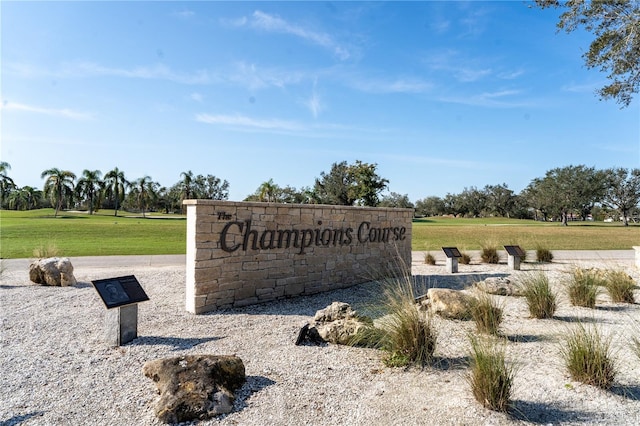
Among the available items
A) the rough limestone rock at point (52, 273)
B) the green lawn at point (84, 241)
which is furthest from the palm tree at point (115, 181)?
the rough limestone rock at point (52, 273)

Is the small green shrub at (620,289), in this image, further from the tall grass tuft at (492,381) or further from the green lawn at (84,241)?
the green lawn at (84,241)

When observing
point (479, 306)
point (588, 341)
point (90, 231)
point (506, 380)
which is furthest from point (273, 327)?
point (90, 231)

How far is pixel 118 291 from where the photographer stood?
Result: 5.39m

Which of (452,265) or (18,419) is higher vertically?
(452,265)

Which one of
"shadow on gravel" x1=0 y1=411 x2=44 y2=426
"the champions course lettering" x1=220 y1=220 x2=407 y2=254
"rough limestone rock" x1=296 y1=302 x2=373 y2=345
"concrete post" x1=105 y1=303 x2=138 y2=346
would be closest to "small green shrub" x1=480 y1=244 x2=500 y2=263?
"the champions course lettering" x1=220 y1=220 x2=407 y2=254

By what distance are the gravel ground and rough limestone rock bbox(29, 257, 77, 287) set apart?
178cm

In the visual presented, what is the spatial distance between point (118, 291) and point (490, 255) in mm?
12985

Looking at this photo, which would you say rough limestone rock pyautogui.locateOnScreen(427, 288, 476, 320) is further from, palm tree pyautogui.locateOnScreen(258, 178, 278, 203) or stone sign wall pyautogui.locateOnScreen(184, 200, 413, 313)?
palm tree pyautogui.locateOnScreen(258, 178, 278, 203)

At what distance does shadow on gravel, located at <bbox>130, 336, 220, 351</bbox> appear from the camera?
533cm

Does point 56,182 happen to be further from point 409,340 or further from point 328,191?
point 409,340

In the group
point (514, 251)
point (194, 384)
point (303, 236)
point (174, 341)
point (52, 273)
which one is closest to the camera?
point (194, 384)

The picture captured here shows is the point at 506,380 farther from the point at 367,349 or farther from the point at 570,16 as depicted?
the point at 570,16

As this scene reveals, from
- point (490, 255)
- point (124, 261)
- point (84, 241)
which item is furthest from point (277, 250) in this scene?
point (84, 241)

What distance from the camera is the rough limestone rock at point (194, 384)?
11.3 feet
